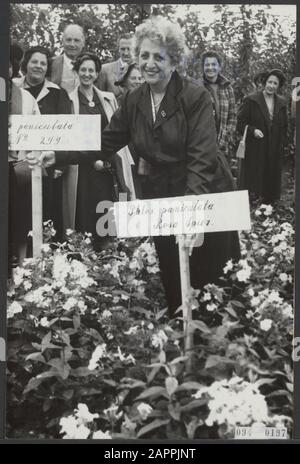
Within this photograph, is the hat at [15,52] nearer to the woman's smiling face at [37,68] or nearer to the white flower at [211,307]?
the woman's smiling face at [37,68]

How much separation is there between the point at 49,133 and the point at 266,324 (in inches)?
40.1

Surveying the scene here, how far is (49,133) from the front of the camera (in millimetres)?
2383

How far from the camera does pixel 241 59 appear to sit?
94.2 inches

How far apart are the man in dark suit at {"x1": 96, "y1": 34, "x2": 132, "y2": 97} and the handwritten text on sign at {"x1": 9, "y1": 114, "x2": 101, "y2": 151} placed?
0.13 m

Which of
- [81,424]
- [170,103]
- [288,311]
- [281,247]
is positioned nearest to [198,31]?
[170,103]

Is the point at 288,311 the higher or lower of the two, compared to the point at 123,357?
higher

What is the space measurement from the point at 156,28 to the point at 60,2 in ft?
1.17

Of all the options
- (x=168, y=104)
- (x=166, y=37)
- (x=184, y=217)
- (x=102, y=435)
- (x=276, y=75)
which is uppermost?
(x=166, y=37)

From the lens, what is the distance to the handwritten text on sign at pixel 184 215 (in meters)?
2.37

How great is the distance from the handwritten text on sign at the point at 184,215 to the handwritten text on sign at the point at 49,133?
0.87 feet

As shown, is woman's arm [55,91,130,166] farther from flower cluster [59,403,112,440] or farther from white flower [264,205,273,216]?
flower cluster [59,403,112,440]

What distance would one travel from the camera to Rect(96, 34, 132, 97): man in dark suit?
2.38m

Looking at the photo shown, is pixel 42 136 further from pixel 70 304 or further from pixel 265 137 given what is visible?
pixel 265 137

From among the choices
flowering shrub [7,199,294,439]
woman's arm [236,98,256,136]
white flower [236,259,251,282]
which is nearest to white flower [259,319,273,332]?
flowering shrub [7,199,294,439]
